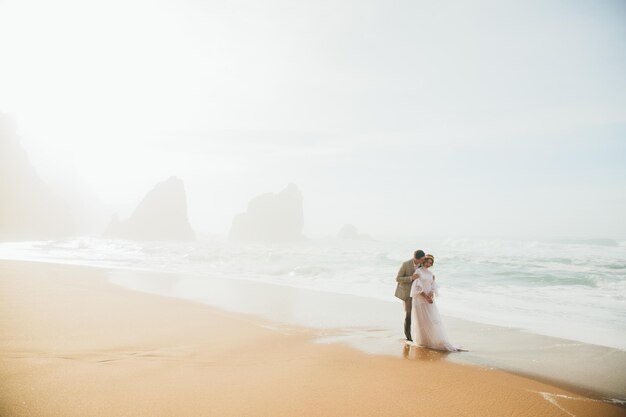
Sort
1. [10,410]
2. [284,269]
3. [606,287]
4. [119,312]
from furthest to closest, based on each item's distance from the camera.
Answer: [284,269]
[606,287]
[119,312]
[10,410]

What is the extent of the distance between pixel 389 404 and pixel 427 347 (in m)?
3.37

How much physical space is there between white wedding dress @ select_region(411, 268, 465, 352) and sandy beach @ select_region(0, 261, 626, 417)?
348 millimetres

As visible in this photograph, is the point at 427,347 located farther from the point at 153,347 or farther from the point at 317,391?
the point at 153,347

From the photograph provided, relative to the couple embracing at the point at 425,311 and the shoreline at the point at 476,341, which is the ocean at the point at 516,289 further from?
the couple embracing at the point at 425,311

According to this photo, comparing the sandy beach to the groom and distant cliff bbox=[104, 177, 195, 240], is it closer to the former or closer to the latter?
the groom

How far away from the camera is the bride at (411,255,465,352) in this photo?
7.23 meters

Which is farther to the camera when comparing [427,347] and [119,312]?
[119,312]

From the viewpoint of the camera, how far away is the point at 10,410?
3758 millimetres

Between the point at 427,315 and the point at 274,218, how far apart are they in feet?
446

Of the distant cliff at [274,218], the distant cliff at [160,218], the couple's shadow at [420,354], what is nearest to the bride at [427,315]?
the couple's shadow at [420,354]

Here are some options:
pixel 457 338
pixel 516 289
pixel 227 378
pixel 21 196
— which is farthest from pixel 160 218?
pixel 227 378

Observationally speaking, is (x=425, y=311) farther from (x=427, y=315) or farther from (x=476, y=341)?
(x=476, y=341)

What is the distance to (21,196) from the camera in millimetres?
95312

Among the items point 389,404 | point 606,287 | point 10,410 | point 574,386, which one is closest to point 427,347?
point 574,386
